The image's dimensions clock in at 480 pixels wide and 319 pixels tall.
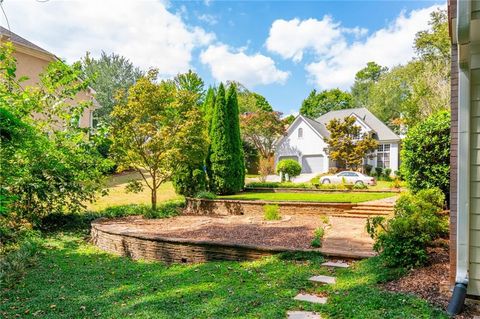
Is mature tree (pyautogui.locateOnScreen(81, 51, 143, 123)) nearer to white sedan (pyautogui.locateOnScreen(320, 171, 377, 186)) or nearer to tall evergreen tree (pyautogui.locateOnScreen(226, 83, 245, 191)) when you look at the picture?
tall evergreen tree (pyautogui.locateOnScreen(226, 83, 245, 191))

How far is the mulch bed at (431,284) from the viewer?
3.51 meters

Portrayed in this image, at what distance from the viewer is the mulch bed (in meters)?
3.51

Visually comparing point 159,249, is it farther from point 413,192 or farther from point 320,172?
point 320,172

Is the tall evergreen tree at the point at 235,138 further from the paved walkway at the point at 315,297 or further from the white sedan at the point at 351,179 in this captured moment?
the paved walkway at the point at 315,297

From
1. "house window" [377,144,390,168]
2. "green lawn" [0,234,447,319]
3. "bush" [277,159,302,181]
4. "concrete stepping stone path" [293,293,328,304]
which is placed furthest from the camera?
"house window" [377,144,390,168]

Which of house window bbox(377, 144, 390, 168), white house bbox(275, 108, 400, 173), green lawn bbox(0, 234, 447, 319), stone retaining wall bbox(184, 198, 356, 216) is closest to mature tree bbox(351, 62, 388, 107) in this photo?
white house bbox(275, 108, 400, 173)

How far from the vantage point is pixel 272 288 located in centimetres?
439

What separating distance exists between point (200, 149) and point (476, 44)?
840 cm

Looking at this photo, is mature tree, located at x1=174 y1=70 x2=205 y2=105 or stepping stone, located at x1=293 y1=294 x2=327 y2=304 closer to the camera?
stepping stone, located at x1=293 y1=294 x2=327 y2=304

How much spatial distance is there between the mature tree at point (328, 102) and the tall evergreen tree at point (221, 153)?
1379 inches

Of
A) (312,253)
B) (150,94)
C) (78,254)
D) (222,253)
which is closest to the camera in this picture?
(312,253)

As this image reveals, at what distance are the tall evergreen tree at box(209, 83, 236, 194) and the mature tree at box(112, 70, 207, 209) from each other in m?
4.86

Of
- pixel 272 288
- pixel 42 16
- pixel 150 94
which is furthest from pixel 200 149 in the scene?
pixel 272 288

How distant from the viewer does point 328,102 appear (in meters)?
48.8
